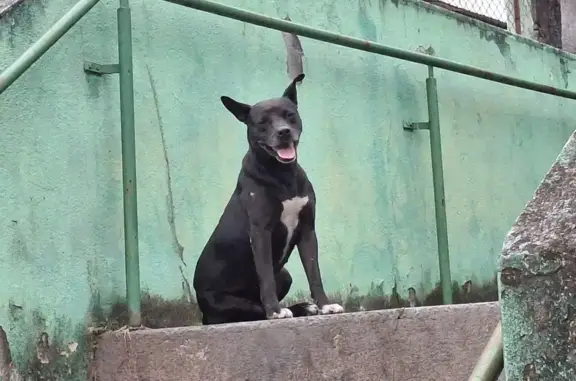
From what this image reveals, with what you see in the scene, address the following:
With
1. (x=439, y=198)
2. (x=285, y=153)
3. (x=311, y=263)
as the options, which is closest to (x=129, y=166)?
(x=285, y=153)

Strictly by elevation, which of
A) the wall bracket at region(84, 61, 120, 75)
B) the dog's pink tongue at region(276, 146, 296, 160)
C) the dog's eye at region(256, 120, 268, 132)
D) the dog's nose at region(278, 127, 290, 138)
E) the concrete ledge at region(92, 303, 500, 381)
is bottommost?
the concrete ledge at region(92, 303, 500, 381)

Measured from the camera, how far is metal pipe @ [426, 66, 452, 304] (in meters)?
4.70

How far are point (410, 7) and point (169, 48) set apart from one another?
183 cm

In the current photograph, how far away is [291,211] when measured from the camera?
11.8 feet

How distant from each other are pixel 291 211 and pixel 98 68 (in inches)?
35.6

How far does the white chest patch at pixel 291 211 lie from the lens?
3.60 metres

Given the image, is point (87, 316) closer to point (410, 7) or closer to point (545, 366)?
point (545, 366)

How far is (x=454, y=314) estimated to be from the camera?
3.24m

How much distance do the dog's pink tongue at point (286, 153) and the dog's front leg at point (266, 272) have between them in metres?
0.27

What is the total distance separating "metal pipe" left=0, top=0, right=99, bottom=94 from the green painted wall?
249 millimetres

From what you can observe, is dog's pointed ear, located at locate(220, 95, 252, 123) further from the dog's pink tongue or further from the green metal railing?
the green metal railing

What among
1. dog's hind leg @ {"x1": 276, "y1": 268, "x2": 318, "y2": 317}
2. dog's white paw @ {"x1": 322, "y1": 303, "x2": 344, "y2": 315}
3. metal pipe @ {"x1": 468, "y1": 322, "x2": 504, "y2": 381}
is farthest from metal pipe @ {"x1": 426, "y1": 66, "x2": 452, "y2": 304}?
metal pipe @ {"x1": 468, "y1": 322, "x2": 504, "y2": 381}

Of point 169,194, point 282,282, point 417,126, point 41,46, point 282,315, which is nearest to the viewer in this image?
point 41,46

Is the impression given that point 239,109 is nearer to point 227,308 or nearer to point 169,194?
point 169,194
